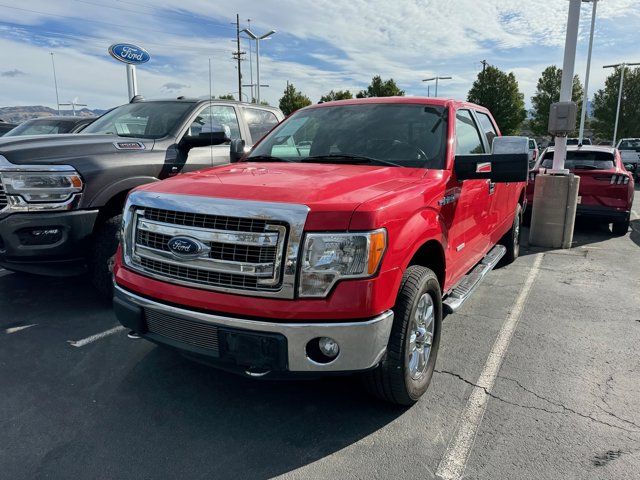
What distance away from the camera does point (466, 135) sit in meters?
4.19

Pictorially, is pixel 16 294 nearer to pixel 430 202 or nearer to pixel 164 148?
Result: pixel 164 148

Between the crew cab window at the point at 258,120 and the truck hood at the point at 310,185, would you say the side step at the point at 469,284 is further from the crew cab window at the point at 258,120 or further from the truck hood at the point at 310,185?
the crew cab window at the point at 258,120

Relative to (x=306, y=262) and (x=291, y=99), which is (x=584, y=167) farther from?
(x=291, y=99)

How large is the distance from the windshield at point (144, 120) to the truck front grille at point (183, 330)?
9.56 ft

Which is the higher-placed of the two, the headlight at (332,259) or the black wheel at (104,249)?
the headlight at (332,259)

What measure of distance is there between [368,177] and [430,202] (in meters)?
0.42

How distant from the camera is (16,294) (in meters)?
5.04

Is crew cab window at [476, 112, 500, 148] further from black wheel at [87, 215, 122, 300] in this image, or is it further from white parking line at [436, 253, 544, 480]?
black wheel at [87, 215, 122, 300]

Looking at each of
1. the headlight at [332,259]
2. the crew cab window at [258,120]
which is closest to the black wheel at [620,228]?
the crew cab window at [258,120]

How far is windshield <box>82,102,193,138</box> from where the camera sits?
5320 millimetres

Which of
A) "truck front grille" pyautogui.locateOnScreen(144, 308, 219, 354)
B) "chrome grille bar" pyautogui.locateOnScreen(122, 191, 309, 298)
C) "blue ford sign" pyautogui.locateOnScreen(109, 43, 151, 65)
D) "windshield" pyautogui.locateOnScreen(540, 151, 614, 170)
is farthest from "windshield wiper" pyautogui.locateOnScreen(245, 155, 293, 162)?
"blue ford sign" pyautogui.locateOnScreen(109, 43, 151, 65)

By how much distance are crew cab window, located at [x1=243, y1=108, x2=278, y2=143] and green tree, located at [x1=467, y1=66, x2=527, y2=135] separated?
36325 mm

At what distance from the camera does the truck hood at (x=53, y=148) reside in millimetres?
4016

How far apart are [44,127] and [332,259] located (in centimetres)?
987
